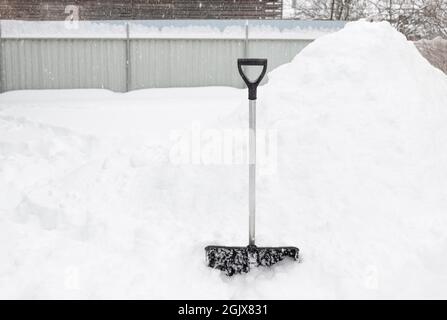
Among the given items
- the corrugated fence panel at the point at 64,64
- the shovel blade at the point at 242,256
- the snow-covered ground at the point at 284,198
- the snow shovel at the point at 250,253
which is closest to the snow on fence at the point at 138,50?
the corrugated fence panel at the point at 64,64

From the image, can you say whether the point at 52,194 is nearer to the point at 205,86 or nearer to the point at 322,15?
the point at 205,86

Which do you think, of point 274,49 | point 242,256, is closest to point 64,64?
point 274,49

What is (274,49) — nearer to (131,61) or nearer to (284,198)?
(131,61)

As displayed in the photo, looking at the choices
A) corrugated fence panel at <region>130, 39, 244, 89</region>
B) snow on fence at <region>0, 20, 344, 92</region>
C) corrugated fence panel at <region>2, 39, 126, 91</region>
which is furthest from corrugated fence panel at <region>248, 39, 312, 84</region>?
corrugated fence panel at <region>2, 39, 126, 91</region>

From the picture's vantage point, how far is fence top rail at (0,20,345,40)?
1274 cm

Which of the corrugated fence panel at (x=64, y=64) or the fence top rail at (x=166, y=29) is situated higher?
the fence top rail at (x=166, y=29)

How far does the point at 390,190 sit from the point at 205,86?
32.1ft

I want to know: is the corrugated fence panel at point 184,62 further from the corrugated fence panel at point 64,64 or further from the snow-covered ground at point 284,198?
the snow-covered ground at point 284,198

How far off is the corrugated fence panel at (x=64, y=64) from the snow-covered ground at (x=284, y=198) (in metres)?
7.21

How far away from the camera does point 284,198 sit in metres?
4.34

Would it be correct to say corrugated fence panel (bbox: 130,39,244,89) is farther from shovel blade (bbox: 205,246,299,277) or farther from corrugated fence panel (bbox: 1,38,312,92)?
shovel blade (bbox: 205,246,299,277)

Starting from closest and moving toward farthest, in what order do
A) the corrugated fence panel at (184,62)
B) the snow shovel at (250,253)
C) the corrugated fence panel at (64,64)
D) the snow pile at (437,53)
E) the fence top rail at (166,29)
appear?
the snow shovel at (250,253)
the snow pile at (437,53)
the corrugated fence panel at (64,64)
the fence top rail at (166,29)
the corrugated fence panel at (184,62)

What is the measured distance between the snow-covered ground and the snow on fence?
7.26m

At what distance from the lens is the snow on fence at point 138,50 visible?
12.7m
